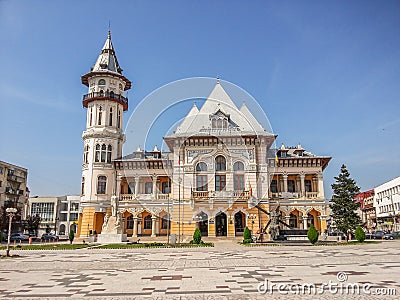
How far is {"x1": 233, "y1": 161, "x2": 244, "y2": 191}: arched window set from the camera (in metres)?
43.0

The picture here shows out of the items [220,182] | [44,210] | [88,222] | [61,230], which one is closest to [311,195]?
[220,182]

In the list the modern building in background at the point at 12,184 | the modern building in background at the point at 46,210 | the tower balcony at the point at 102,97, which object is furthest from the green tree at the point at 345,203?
the modern building in background at the point at 46,210

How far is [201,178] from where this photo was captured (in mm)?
43500

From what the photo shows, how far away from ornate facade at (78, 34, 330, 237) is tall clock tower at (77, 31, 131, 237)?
13 cm

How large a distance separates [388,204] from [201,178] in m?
55.5

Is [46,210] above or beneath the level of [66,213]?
above

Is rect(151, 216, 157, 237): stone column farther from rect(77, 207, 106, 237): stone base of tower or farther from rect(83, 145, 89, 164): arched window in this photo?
rect(83, 145, 89, 164): arched window

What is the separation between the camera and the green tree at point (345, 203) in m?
37.3

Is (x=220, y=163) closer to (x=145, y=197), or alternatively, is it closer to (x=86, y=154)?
(x=145, y=197)

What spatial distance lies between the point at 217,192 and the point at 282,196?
29.6 feet

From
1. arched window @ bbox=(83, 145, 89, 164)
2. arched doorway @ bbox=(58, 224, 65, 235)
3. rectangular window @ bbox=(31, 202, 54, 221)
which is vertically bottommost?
arched doorway @ bbox=(58, 224, 65, 235)

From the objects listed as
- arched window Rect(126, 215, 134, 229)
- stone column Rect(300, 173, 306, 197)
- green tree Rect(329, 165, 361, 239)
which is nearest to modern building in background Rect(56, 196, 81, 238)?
arched window Rect(126, 215, 134, 229)

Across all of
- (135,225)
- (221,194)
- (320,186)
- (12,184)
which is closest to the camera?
(221,194)

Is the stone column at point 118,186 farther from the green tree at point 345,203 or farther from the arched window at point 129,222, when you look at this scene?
the green tree at point 345,203
